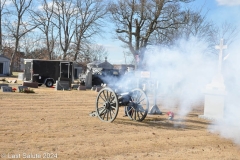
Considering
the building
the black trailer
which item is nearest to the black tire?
the black trailer

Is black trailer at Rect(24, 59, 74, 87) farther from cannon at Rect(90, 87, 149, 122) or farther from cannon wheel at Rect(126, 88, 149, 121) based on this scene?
cannon wheel at Rect(126, 88, 149, 121)

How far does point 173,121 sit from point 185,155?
3877mm

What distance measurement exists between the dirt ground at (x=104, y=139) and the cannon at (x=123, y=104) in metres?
0.24

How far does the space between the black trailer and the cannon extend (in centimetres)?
1567

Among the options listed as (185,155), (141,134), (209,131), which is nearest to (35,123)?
(141,134)

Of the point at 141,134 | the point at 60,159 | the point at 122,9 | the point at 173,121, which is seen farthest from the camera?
the point at 122,9

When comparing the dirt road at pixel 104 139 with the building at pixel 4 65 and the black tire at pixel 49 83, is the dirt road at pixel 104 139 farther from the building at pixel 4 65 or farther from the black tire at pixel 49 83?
the building at pixel 4 65

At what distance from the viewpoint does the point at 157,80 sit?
11797mm

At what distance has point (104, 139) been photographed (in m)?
6.88

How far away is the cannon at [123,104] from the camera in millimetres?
9000

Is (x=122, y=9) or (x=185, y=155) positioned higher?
(x=122, y=9)

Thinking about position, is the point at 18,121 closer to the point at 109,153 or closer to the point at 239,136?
the point at 109,153

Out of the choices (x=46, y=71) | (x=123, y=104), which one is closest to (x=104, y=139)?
(x=123, y=104)

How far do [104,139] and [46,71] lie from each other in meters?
19.8
